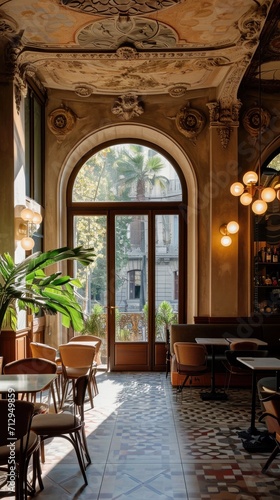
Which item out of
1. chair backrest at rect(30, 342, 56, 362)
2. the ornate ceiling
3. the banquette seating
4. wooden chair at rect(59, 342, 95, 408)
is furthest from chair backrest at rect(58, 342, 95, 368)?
the ornate ceiling

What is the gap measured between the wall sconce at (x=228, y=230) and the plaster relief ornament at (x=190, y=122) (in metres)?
1.78

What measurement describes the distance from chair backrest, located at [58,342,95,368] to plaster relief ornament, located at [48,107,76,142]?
4.30 m

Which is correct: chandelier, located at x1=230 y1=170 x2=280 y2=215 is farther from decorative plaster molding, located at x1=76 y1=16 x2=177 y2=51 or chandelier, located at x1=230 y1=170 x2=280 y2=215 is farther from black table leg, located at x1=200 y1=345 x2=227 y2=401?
black table leg, located at x1=200 y1=345 x2=227 y2=401

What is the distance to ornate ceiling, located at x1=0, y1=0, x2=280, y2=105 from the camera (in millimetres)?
6039

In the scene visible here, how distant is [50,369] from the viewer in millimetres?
5441

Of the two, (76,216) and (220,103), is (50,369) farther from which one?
(220,103)

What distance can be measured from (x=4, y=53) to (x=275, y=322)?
6306mm

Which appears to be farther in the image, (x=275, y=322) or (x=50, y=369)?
(x=275, y=322)

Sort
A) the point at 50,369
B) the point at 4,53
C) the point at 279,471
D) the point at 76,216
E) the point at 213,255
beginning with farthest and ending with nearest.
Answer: the point at 76,216 → the point at 213,255 → the point at 4,53 → the point at 50,369 → the point at 279,471

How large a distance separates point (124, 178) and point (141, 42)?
3298 millimetres

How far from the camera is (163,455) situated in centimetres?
510

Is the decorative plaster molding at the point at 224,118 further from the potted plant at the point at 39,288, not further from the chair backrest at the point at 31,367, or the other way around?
the chair backrest at the point at 31,367

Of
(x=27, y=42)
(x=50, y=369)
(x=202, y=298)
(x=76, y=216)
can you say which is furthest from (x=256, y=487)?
(x=76, y=216)

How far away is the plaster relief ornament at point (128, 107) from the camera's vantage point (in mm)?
9406
